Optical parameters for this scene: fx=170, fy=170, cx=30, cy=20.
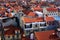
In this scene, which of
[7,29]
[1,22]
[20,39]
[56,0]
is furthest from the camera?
[56,0]

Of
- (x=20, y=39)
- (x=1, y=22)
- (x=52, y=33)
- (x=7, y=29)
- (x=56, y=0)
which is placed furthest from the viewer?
(x=56, y=0)

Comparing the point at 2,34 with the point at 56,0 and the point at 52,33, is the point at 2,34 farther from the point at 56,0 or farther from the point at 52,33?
the point at 56,0

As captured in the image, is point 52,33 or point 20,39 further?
point 20,39

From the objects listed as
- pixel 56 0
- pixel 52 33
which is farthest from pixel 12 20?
pixel 56 0

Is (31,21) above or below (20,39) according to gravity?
above

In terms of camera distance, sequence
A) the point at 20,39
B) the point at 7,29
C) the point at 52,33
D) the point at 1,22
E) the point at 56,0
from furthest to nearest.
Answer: the point at 56,0, the point at 1,22, the point at 7,29, the point at 20,39, the point at 52,33

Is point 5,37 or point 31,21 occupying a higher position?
point 31,21

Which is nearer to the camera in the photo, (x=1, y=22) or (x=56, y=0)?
(x=1, y=22)

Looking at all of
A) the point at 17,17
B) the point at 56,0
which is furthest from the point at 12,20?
the point at 56,0

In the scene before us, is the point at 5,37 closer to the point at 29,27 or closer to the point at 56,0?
the point at 29,27
